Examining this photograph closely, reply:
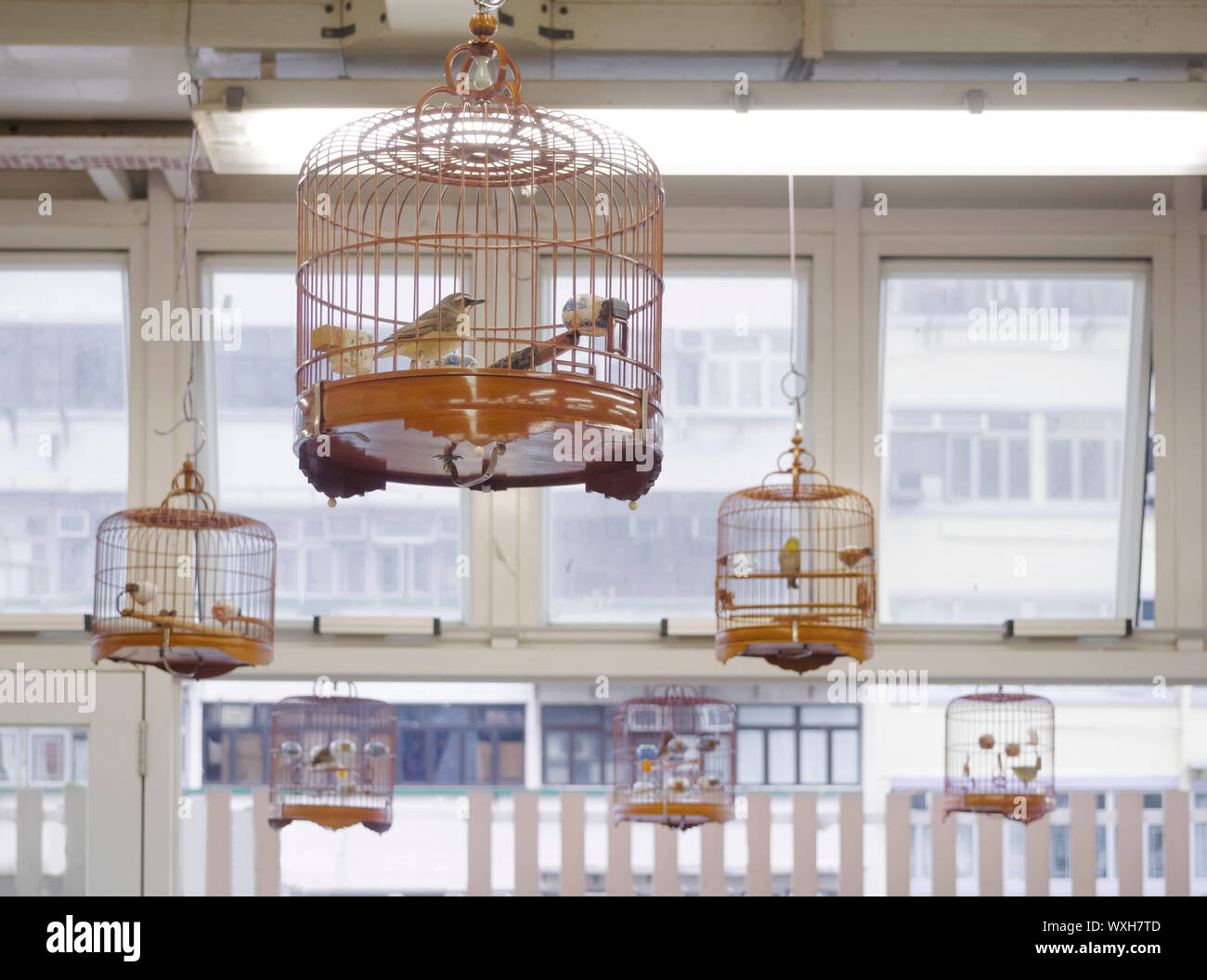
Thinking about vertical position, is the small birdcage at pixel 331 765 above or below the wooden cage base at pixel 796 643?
below

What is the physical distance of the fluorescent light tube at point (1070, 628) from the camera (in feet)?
27.4

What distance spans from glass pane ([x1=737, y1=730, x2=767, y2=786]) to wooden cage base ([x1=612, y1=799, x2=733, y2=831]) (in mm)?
8609

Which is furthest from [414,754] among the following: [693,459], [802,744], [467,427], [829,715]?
[467,427]

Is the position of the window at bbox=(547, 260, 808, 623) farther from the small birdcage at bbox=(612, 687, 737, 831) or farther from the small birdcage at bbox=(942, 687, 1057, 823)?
the small birdcage at bbox=(942, 687, 1057, 823)

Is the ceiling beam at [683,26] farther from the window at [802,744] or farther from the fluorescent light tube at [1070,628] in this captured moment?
the window at [802,744]

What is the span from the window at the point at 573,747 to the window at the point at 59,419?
8.18 metres

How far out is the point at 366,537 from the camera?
856cm

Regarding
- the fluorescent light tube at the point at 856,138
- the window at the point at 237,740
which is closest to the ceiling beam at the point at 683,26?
the fluorescent light tube at the point at 856,138

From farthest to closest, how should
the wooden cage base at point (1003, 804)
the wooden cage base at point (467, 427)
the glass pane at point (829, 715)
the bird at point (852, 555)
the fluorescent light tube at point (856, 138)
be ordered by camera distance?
the glass pane at point (829, 715) < the wooden cage base at point (1003, 804) < the bird at point (852, 555) < the fluorescent light tube at point (856, 138) < the wooden cage base at point (467, 427)

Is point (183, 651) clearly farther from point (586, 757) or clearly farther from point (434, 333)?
point (586, 757)

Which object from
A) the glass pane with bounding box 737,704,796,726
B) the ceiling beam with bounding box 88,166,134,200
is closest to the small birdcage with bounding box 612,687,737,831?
the ceiling beam with bounding box 88,166,134,200

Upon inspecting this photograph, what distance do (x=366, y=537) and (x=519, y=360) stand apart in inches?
206

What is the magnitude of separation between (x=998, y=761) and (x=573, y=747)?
8371 mm
